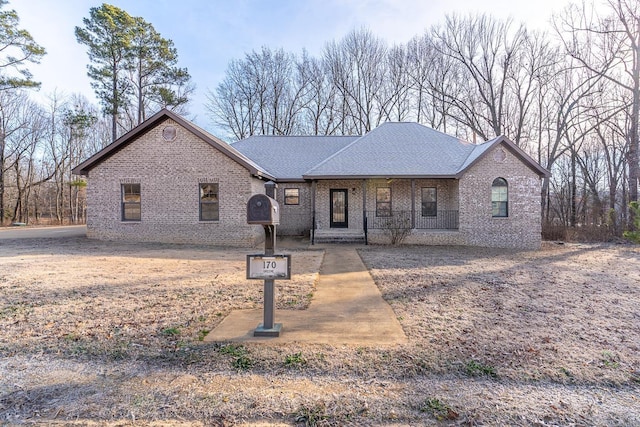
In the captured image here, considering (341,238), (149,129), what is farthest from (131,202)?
(341,238)

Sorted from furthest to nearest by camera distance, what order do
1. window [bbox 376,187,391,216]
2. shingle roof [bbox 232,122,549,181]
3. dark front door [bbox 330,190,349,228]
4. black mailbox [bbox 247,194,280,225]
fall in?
1. dark front door [bbox 330,190,349,228]
2. window [bbox 376,187,391,216]
3. shingle roof [bbox 232,122,549,181]
4. black mailbox [bbox 247,194,280,225]

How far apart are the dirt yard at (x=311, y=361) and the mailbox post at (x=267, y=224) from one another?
397 mm

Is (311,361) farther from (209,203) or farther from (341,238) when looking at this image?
(209,203)

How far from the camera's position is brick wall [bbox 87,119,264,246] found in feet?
45.8

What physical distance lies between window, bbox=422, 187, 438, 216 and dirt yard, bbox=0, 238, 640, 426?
32.4 feet

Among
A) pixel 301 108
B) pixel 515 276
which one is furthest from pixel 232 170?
pixel 301 108

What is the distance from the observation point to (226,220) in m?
14.0

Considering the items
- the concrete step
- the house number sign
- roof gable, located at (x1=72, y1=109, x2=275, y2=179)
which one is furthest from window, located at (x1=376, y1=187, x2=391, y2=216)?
the house number sign

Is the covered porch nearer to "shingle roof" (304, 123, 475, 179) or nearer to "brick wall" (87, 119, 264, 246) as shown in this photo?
"shingle roof" (304, 123, 475, 179)

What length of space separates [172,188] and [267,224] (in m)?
11.7

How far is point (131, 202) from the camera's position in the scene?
14305 mm

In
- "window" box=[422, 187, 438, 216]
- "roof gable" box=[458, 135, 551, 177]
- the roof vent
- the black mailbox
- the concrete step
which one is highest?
the roof vent

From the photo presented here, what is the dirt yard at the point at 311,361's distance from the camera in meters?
2.57

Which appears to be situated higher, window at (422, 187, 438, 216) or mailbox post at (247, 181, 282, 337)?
window at (422, 187, 438, 216)
